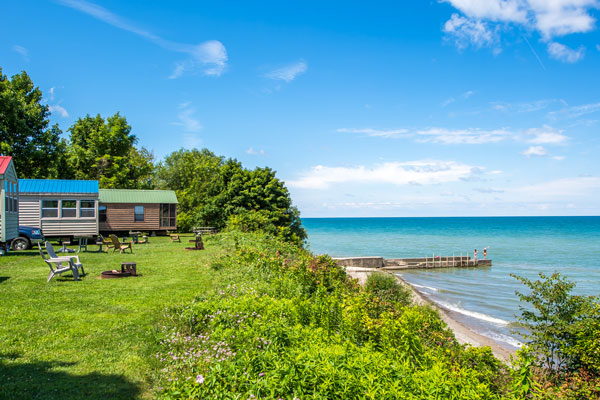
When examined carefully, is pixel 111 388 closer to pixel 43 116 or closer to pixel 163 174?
pixel 43 116

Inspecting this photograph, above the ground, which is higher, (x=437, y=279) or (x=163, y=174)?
(x=163, y=174)

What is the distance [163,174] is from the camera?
55.8 m

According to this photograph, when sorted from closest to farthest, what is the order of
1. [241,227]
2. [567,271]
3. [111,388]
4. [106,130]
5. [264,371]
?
[264,371] < [111,388] < [241,227] < [567,271] < [106,130]

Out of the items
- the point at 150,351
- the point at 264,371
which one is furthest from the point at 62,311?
the point at 264,371

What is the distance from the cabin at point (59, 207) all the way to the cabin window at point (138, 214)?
19.7 feet

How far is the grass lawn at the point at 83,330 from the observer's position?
15.3 ft

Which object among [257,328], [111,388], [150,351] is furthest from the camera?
[150,351]

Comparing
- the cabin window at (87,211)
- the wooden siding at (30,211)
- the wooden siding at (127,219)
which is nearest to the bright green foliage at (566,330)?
the cabin window at (87,211)

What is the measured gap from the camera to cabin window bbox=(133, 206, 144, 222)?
30922 millimetres

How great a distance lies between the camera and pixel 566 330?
6.14m

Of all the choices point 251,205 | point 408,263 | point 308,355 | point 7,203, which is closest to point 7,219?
point 7,203

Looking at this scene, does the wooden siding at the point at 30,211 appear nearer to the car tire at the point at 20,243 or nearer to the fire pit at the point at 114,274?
the car tire at the point at 20,243

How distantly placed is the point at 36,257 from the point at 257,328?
14.9m

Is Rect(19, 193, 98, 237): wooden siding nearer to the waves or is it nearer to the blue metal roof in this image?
the blue metal roof
